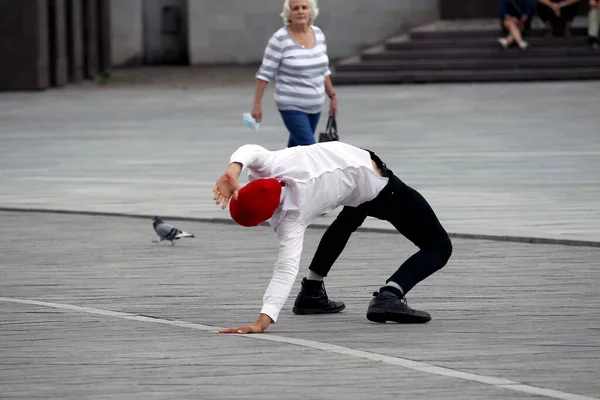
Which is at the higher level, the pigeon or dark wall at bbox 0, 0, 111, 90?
the pigeon

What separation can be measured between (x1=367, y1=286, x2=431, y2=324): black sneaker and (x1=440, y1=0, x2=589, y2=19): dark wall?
33.9 meters

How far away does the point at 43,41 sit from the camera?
33000 millimetres

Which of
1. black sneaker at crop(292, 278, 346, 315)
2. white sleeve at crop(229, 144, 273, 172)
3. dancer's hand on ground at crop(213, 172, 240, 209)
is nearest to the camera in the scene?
dancer's hand on ground at crop(213, 172, 240, 209)

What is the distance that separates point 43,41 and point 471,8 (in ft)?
43.6

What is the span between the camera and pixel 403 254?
11094 mm

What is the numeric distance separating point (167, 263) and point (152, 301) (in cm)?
174

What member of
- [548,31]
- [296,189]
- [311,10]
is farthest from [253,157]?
[548,31]

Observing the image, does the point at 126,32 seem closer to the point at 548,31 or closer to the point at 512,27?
the point at 548,31

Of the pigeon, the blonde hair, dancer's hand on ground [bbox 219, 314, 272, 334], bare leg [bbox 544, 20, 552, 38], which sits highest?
the blonde hair

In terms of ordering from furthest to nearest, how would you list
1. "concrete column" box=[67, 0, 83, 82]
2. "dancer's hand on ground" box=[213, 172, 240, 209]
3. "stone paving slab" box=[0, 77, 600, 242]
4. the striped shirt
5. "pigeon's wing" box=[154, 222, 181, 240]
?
"concrete column" box=[67, 0, 83, 82]
"stone paving slab" box=[0, 77, 600, 242]
the striped shirt
"pigeon's wing" box=[154, 222, 181, 240]
"dancer's hand on ground" box=[213, 172, 240, 209]

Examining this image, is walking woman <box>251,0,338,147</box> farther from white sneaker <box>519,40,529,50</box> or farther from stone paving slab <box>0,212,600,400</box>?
white sneaker <box>519,40,529,50</box>

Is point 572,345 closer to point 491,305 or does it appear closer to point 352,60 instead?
point 491,305

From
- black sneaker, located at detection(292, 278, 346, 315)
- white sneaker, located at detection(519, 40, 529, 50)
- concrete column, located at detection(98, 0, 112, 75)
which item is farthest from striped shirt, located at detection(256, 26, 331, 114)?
concrete column, located at detection(98, 0, 112, 75)

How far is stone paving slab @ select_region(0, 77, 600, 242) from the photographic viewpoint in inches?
547
